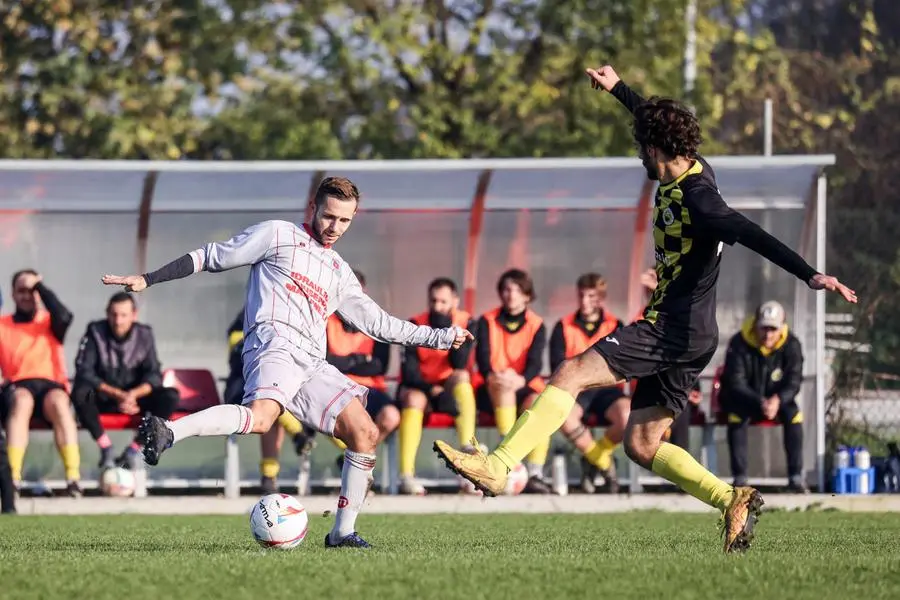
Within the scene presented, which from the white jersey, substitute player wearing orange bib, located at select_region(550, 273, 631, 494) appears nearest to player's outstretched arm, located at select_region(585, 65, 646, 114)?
the white jersey

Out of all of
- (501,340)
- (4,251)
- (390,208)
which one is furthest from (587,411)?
(4,251)

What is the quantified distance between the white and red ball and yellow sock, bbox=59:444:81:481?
5.55 meters

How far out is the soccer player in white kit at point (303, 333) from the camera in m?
7.94

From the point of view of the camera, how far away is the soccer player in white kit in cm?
794

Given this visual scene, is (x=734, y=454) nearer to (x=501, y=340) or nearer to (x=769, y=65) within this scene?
(x=501, y=340)

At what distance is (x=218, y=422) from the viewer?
25.3 ft

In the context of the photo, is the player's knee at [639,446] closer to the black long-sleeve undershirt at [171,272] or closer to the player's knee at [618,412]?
the black long-sleeve undershirt at [171,272]

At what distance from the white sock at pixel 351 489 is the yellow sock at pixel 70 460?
553 cm

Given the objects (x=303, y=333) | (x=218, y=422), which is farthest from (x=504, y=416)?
(x=218, y=422)

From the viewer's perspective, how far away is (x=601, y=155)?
20.3 m

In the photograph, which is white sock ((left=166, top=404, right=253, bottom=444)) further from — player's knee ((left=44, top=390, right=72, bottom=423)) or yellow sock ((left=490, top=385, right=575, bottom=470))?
player's knee ((left=44, top=390, right=72, bottom=423))

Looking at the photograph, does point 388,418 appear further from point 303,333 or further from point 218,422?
point 218,422

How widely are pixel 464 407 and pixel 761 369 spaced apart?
2.35 m

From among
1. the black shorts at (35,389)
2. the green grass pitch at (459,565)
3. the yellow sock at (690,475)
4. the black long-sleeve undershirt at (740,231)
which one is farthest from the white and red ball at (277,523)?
the black shorts at (35,389)
